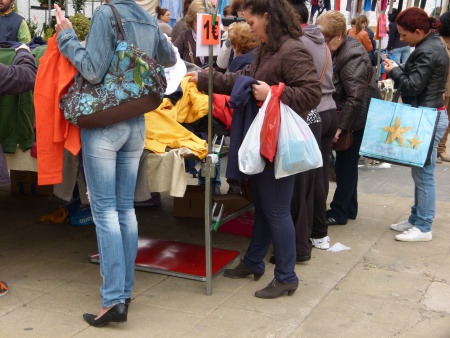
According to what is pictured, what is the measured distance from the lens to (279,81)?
13.7 feet

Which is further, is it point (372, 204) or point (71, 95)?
point (372, 204)

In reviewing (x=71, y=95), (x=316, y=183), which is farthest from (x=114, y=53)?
(x=316, y=183)

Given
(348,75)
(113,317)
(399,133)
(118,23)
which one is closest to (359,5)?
(348,75)

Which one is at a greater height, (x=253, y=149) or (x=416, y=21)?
(x=416, y=21)

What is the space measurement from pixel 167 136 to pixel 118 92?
2.90 ft

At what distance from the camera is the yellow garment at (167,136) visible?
4.36 metres

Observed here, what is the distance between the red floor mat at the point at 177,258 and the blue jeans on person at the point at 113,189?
0.76 meters

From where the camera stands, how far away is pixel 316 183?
5211 millimetres

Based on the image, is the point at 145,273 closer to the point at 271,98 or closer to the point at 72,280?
the point at 72,280

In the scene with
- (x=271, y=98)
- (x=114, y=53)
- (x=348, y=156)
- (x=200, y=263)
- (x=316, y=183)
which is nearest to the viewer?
(x=114, y=53)

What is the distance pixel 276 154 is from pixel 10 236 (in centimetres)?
245

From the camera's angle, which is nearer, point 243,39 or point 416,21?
point 243,39

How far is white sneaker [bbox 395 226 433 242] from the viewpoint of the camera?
5590mm

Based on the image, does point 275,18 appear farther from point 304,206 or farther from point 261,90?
point 304,206
